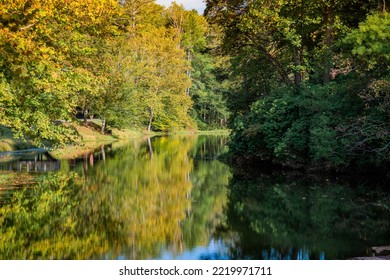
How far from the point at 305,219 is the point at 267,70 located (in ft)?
75.0

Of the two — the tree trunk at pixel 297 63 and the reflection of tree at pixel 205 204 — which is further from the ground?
the tree trunk at pixel 297 63

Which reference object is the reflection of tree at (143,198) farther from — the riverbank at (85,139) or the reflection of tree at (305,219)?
the riverbank at (85,139)

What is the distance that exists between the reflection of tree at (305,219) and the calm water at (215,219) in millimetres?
26

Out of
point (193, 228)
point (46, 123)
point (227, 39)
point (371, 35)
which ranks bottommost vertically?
point (193, 228)

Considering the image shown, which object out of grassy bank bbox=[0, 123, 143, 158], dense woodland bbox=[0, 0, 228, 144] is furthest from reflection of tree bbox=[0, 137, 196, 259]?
grassy bank bbox=[0, 123, 143, 158]

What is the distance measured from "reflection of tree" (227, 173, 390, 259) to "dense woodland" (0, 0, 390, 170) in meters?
2.92

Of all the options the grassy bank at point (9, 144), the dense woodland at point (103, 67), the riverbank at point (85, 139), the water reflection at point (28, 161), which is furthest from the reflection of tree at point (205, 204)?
the grassy bank at point (9, 144)

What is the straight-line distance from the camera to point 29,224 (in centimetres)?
1520

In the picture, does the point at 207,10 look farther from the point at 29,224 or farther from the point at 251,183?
the point at 29,224

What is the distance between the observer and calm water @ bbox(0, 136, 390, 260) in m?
12.9

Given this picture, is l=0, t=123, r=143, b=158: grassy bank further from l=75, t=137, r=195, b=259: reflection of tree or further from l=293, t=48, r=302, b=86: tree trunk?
l=293, t=48, r=302, b=86: tree trunk

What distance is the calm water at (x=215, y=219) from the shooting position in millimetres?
12930

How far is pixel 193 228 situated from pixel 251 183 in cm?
949
